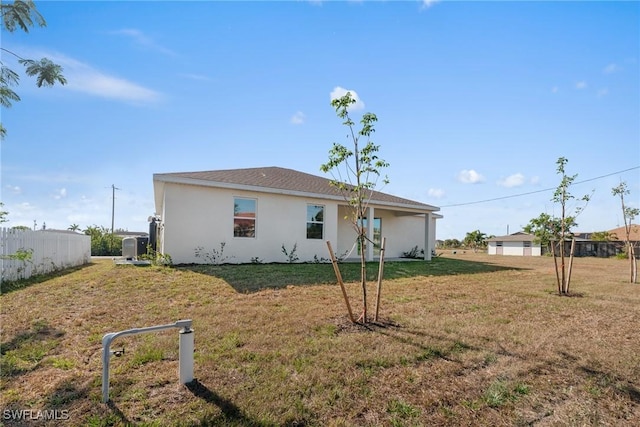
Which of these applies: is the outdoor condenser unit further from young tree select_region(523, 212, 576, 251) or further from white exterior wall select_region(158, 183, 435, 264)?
young tree select_region(523, 212, 576, 251)

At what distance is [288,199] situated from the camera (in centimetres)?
1312

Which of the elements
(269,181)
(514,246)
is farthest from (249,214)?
(514,246)

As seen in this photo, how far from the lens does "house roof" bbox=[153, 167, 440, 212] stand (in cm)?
1101

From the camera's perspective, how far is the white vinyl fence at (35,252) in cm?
855

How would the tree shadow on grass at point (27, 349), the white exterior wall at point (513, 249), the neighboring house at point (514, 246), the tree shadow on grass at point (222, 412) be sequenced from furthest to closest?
1. the neighboring house at point (514, 246)
2. the white exterior wall at point (513, 249)
3. the tree shadow on grass at point (27, 349)
4. the tree shadow on grass at point (222, 412)

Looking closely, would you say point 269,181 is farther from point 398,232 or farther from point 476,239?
point 476,239

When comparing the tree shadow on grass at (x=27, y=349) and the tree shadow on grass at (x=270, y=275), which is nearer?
the tree shadow on grass at (x=27, y=349)

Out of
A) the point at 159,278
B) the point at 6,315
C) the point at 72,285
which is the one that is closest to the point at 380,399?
the point at 6,315

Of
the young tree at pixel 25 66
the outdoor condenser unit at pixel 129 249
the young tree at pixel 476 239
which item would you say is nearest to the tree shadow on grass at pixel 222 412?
the young tree at pixel 25 66

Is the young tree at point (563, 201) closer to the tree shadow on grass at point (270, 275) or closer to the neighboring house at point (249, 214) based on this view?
the tree shadow on grass at point (270, 275)

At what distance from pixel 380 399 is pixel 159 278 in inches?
Result: 287

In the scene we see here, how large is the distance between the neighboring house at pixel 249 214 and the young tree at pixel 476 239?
131 ft

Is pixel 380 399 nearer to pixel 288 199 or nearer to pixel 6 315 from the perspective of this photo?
pixel 6 315

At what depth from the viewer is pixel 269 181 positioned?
43.4ft
